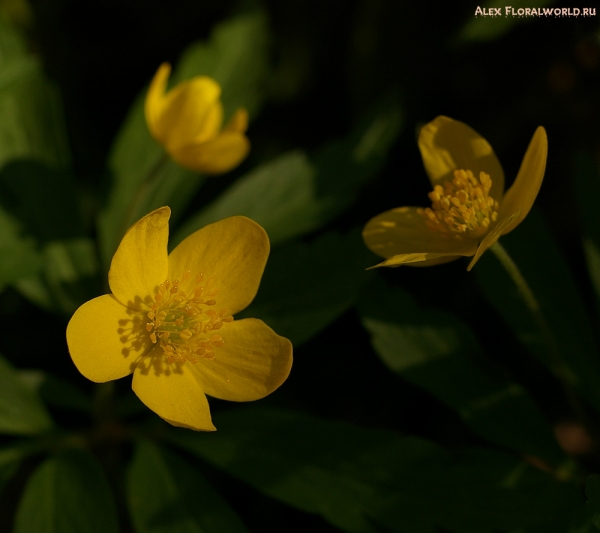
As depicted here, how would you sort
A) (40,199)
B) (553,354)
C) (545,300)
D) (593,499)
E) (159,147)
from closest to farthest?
(593,499)
(553,354)
(545,300)
(40,199)
(159,147)

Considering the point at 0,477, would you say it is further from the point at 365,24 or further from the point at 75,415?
the point at 365,24

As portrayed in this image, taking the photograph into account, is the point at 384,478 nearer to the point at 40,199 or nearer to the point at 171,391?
the point at 171,391

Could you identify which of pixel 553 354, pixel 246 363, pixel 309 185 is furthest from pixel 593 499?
pixel 309 185

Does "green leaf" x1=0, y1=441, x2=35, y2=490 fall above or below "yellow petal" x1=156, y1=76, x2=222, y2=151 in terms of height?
below

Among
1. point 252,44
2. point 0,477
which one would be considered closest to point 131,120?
point 252,44

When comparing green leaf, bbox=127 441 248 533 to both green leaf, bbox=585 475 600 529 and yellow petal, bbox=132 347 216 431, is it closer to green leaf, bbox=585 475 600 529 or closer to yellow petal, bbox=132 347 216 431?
yellow petal, bbox=132 347 216 431

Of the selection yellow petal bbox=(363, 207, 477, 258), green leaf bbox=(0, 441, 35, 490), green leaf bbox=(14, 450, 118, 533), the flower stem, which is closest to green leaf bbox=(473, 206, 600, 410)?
the flower stem

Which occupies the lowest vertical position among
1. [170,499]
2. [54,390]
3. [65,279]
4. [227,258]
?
[170,499]
